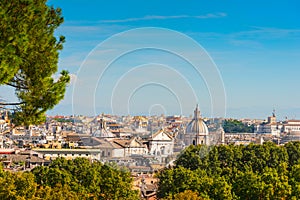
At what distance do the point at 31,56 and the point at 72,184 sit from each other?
47.1 feet

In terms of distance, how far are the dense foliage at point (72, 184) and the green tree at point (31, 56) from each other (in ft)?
28.1

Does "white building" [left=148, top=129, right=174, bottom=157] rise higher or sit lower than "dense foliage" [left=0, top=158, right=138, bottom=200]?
higher

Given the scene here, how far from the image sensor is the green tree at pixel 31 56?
8062 mm

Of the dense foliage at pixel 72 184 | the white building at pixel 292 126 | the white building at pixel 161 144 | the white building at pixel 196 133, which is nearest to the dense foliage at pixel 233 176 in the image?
the dense foliage at pixel 72 184

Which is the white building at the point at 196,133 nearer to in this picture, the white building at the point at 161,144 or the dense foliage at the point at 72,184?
the white building at the point at 161,144

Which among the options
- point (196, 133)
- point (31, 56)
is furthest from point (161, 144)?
point (31, 56)

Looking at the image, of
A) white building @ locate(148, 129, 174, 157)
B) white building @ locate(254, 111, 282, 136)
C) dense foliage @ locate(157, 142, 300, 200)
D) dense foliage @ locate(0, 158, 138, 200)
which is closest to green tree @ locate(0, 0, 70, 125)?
dense foliage @ locate(0, 158, 138, 200)

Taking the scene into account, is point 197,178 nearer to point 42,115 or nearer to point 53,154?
point 42,115

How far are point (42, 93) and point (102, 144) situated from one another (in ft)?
72.7

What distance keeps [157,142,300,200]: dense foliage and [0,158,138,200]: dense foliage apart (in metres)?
1.89

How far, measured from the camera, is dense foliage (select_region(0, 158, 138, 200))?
776 inches

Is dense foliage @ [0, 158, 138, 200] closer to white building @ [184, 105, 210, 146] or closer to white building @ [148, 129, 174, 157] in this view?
white building @ [148, 129, 174, 157]

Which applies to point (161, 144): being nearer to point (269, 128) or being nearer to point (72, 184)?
point (72, 184)

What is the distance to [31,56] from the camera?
374 inches
